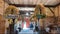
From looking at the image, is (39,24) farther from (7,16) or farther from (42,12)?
(7,16)

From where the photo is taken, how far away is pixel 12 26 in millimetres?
822

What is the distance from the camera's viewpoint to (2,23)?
1001mm

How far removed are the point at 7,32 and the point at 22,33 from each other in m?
0.11

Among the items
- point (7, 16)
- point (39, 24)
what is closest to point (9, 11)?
point (7, 16)

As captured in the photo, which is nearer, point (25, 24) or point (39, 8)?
point (39, 8)

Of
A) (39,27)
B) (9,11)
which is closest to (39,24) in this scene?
(39,27)

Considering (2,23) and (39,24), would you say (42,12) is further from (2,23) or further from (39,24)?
(2,23)

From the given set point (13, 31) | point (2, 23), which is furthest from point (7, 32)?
point (2, 23)

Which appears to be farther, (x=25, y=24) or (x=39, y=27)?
(x=25, y=24)

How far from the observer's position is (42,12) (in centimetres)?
79

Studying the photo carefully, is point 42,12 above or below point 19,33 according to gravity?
above

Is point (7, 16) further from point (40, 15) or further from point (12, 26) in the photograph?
point (40, 15)

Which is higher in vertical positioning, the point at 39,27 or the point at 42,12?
the point at 42,12

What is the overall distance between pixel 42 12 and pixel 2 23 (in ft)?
1.29
